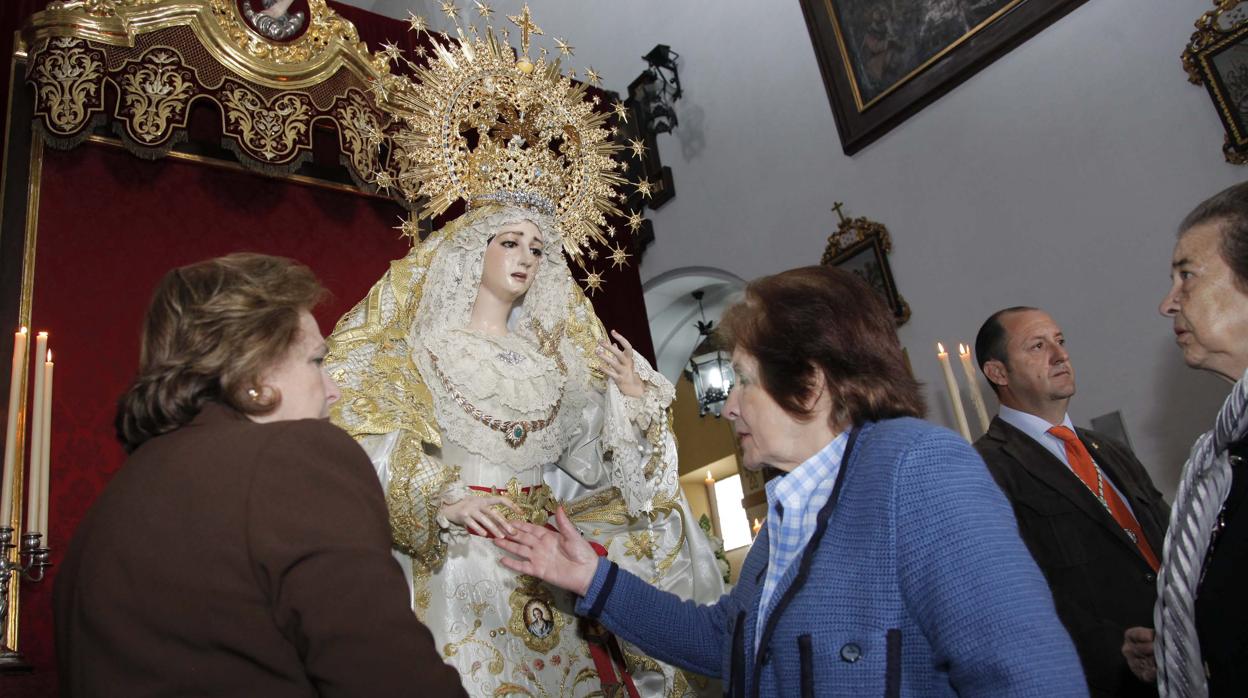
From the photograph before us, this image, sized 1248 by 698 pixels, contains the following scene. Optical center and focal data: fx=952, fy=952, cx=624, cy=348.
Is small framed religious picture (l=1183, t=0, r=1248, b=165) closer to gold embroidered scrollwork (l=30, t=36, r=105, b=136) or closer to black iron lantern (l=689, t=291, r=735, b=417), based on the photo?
black iron lantern (l=689, t=291, r=735, b=417)

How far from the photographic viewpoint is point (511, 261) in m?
3.05

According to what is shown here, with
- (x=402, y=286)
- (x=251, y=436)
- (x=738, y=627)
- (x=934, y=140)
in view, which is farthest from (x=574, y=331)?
(x=934, y=140)

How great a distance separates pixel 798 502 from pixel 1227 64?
3908 millimetres

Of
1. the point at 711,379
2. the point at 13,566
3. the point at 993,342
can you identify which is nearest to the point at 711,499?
the point at 711,379

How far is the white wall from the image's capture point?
14.7 ft

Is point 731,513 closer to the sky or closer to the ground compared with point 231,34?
closer to the ground

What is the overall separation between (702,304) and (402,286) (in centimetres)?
563

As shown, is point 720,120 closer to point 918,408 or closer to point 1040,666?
point 918,408

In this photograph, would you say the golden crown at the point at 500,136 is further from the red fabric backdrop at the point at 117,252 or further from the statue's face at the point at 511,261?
the red fabric backdrop at the point at 117,252

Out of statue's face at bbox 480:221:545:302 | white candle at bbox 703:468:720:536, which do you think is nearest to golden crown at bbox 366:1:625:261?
statue's face at bbox 480:221:545:302

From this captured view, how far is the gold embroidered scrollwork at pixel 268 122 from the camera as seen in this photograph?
396cm

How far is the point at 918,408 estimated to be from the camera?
1.59 meters

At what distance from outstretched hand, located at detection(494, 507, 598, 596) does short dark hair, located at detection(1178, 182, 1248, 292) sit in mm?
1332

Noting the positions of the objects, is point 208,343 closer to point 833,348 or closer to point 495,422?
point 833,348
